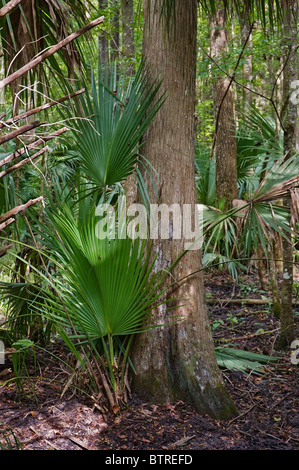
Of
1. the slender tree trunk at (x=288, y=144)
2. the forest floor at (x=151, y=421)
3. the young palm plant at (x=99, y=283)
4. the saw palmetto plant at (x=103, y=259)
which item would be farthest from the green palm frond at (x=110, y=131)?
the slender tree trunk at (x=288, y=144)

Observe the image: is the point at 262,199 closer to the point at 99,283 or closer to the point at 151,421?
the point at 99,283

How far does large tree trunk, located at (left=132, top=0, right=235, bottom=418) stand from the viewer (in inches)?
127

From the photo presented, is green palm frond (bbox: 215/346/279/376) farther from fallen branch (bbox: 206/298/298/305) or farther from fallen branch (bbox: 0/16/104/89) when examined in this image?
fallen branch (bbox: 0/16/104/89)

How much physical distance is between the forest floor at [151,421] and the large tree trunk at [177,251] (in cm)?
18

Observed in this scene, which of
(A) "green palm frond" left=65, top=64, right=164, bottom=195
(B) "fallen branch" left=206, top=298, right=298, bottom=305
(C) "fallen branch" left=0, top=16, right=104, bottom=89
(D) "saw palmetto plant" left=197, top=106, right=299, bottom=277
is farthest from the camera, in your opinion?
(B) "fallen branch" left=206, top=298, right=298, bottom=305

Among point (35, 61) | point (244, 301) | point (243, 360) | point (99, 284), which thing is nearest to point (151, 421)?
point (99, 284)

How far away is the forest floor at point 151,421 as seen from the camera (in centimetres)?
278

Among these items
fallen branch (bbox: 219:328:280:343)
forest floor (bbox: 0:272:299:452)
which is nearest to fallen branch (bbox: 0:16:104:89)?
forest floor (bbox: 0:272:299:452)

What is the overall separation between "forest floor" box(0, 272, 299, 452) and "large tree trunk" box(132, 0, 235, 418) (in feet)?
0.59

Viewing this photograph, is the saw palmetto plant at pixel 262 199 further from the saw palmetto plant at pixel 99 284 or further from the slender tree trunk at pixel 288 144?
the saw palmetto plant at pixel 99 284

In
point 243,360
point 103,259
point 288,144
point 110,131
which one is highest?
point 288,144

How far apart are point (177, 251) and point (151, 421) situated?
1179 millimetres

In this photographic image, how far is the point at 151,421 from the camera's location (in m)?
2.96
